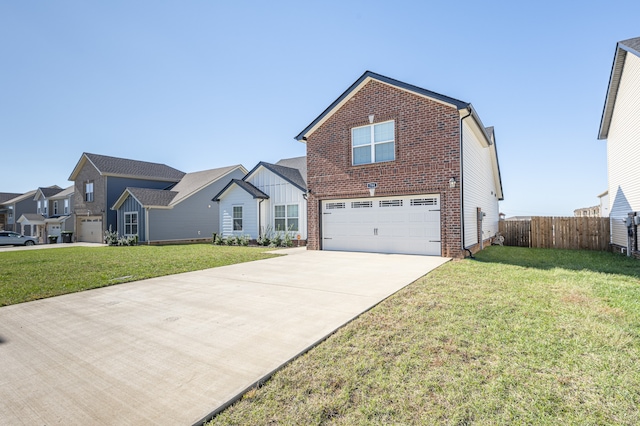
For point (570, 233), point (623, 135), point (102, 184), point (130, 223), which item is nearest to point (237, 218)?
point (130, 223)

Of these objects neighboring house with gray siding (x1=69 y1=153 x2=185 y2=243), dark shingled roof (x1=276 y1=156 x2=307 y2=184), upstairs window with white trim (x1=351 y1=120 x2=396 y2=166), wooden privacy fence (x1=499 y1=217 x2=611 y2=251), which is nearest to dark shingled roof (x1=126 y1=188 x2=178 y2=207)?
neighboring house with gray siding (x1=69 y1=153 x2=185 y2=243)

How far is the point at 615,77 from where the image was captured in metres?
12.1

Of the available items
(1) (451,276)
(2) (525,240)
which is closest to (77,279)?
(1) (451,276)

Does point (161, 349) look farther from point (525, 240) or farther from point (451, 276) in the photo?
point (525, 240)

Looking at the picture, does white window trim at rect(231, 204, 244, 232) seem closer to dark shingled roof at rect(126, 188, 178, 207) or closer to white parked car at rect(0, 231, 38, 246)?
dark shingled roof at rect(126, 188, 178, 207)

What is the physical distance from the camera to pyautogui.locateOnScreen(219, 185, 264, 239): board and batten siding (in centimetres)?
1845

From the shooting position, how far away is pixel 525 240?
15828 mm

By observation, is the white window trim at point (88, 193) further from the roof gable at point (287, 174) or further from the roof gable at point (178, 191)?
the roof gable at point (287, 174)

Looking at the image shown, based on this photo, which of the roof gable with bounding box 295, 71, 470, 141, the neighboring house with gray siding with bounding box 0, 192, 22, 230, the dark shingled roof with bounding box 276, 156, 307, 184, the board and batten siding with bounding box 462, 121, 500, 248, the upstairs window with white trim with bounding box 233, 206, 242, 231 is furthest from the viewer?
the neighboring house with gray siding with bounding box 0, 192, 22, 230

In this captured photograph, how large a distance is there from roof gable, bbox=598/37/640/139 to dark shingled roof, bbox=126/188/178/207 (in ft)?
87.4

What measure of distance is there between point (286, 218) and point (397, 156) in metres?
8.41

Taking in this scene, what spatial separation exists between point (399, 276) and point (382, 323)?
3.39m

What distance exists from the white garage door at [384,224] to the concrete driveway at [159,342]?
461cm

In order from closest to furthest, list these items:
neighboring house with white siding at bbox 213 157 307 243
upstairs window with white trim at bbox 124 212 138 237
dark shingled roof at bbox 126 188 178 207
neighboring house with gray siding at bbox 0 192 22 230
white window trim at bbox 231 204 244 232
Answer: neighboring house with white siding at bbox 213 157 307 243, white window trim at bbox 231 204 244 232, dark shingled roof at bbox 126 188 178 207, upstairs window with white trim at bbox 124 212 138 237, neighboring house with gray siding at bbox 0 192 22 230
